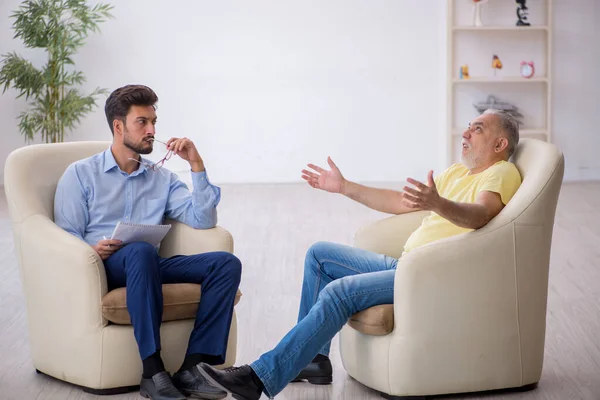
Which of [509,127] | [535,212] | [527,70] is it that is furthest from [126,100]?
[527,70]

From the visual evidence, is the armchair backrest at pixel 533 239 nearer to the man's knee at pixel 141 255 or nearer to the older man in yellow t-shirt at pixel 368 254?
the older man in yellow t-shirt at pixel 368 254

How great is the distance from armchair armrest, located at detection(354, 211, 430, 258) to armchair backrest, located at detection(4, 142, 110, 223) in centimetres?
118

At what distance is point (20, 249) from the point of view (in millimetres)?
3188

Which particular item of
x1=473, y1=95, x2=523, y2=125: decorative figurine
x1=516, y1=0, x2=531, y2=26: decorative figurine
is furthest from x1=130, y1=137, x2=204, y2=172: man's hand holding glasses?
x1=516, y1=0, x2=531, y2=26: decorative figurine

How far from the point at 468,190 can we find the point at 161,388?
123 centimetres

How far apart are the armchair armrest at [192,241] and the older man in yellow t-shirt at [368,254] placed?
1.13 feet

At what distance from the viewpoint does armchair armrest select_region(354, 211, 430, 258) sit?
11.0 ft

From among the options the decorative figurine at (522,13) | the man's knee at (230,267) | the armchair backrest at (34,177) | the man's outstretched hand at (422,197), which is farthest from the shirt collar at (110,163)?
the decorative figurine at (522,13)

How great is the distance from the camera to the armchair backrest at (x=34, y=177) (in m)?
3.21

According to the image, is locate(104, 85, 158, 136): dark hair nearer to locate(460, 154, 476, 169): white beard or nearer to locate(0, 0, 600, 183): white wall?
locate(460, 154, 476, 169): white beard

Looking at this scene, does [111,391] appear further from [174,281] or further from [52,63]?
[52,63]

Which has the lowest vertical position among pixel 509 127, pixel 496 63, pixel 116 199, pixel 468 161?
pixel 116 199

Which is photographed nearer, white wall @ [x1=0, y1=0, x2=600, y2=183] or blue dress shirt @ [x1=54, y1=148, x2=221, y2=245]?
blue dress shirt @ [x1=54, y1=148, x2=221, y2=245]

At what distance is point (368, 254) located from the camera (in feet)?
10.6
